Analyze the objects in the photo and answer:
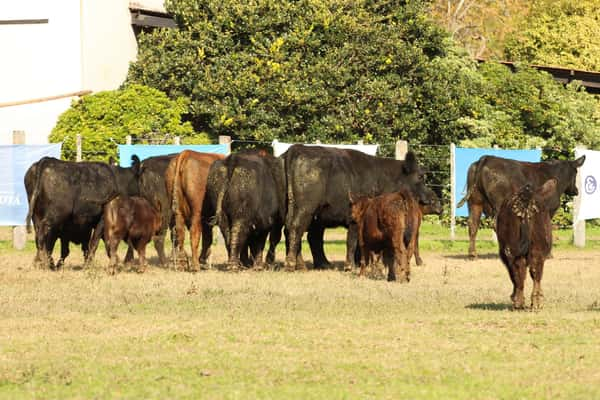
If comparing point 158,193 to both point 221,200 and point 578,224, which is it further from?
point 578,224

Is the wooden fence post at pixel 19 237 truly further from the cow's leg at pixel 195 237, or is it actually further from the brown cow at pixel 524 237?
the brown cow at pixel 524 237

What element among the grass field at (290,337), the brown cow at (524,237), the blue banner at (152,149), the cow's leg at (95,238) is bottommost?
the grass field at (290,337)

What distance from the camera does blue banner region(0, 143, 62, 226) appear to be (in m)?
22.9

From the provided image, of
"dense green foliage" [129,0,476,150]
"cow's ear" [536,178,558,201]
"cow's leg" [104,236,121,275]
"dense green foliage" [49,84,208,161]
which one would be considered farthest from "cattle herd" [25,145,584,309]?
"dense green foliage" [129,0,476,150]

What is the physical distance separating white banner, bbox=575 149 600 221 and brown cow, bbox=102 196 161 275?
1058cm

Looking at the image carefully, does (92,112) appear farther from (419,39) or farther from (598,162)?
(598,162)

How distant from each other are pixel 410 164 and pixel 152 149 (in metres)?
5.87

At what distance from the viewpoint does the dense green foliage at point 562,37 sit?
4469 cm

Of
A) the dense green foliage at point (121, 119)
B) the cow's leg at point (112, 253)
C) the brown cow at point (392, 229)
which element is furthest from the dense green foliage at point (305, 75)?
the brown cow at point (392, 229)

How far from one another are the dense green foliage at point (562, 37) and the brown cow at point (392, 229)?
29302 mm

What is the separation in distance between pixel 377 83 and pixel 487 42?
25.5 m

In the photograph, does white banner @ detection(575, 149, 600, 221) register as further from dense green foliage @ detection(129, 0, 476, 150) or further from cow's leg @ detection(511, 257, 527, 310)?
cow's leg @ detection(511, 257, 527, 310)

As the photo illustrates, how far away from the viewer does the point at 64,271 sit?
18.3 metres

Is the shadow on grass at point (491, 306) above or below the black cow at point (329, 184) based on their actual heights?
below
